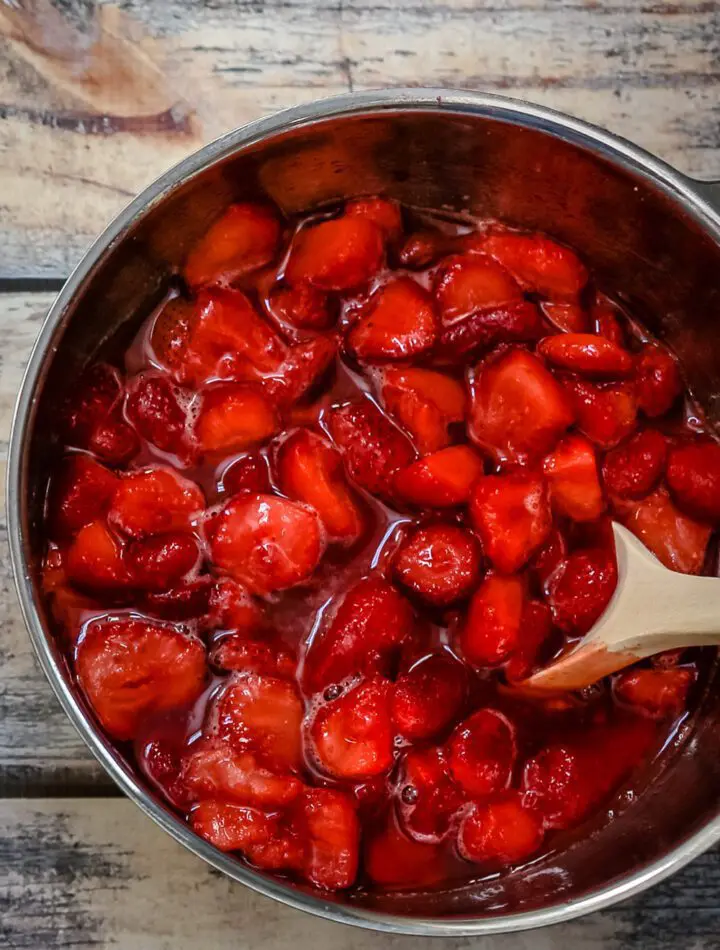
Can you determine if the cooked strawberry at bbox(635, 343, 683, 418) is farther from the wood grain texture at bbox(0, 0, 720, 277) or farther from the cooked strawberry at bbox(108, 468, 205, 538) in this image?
the cooked strawberry at bbox(108, 468, 205, 538)

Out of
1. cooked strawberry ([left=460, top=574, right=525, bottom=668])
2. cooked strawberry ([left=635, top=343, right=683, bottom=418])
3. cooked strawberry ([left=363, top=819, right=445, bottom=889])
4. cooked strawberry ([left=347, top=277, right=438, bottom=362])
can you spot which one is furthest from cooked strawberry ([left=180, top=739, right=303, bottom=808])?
cooked strawberry ([left=635, top=343, right=683, bottom=418])

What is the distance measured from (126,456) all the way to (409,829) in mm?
512

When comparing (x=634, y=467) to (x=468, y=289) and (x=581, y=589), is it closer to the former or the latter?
(x=581, y=589)

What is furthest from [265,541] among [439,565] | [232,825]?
[232,825]

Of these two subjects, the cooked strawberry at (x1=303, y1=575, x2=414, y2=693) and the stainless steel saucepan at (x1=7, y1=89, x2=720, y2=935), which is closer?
the stainless steel saucepan at (x1=7, y1=89, x2=720, y2=935)

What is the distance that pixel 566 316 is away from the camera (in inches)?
43.8

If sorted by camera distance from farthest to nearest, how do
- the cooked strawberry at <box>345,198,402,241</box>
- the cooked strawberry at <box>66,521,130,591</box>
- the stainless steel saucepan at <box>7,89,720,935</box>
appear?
the cooked strawberry at <box>345,198,402,241</box> < the cooked strawberry at <box>66,521,130,591</box> < the stainless steel saucepan at <box>7,89,720,935</box>

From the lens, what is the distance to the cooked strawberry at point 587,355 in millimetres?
1048

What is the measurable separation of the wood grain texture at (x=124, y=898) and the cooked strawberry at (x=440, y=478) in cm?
48

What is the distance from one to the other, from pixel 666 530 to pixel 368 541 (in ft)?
1.14

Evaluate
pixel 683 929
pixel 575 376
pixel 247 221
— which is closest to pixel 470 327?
pixel 575 376

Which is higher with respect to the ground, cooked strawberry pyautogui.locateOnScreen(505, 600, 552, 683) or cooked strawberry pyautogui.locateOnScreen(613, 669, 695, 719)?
cooked strawberry pyautogui.locateOnScreen(505, 600, 552, 683)

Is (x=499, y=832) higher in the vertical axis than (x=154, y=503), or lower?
lower

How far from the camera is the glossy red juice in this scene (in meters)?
0.99
